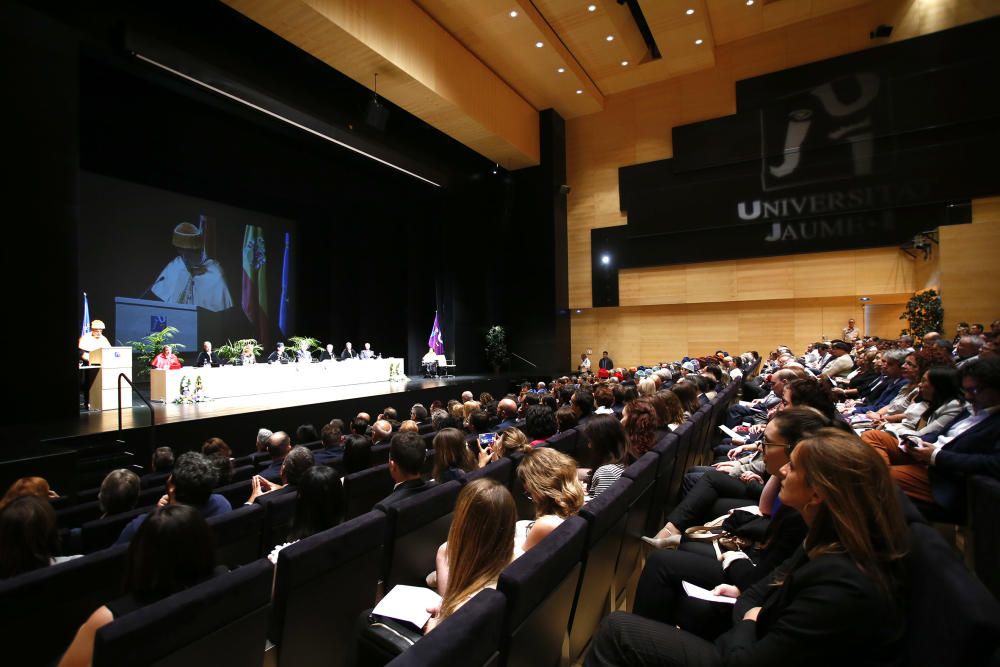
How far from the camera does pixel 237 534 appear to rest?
2.32 m

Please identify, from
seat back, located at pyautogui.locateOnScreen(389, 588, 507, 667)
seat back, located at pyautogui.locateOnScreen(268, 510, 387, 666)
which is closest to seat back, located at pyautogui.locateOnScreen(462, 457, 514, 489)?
seat back, located at pyautogui.locateOnScreen(268, 510, 387, 666)

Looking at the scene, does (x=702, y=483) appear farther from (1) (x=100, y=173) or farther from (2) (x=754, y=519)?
(1) (x=100, y=173)

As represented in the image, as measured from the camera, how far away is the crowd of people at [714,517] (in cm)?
117

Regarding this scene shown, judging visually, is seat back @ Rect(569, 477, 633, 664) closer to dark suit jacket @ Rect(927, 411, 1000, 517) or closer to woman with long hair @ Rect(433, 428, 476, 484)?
woman with long hair @ Rect(433, 428, 476, 484)

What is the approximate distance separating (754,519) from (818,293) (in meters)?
11.1

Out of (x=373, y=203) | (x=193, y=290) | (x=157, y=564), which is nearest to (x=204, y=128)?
(x=193, y=290)

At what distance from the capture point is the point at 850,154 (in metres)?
11.2

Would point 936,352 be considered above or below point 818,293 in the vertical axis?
below

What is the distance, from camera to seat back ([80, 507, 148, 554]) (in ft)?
8.09

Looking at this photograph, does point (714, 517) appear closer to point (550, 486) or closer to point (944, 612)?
point (550, 486)

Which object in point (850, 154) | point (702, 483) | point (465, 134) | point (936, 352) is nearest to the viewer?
point (702, 483)

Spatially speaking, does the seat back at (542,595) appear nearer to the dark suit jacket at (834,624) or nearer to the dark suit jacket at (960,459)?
the dark suit jacket at (834,624)

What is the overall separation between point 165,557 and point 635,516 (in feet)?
5.92

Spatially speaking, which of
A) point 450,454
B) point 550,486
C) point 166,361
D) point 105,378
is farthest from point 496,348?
point 550,486
